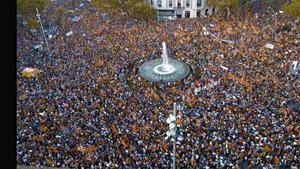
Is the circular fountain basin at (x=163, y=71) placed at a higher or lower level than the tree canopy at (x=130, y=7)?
lower

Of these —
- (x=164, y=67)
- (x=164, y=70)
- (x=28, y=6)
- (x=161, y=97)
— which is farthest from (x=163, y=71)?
(x=28, y=6)

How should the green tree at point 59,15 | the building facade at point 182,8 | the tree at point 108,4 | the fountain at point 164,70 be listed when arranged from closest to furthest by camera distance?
1. the fountain at point 164,70
2. the tree at point 108,4
3. the green tree at point 59,15
4. the building facade at point 182,8

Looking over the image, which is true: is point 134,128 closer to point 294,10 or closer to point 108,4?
point 294,10

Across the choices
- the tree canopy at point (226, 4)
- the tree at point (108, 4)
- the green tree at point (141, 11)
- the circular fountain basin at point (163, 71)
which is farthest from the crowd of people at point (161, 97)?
the tree at point (108, 4)

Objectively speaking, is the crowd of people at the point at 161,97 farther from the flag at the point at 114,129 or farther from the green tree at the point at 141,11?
the green tree at the point at 141,11

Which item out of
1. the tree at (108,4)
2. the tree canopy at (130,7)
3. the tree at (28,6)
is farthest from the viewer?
the tree at (108,4)
